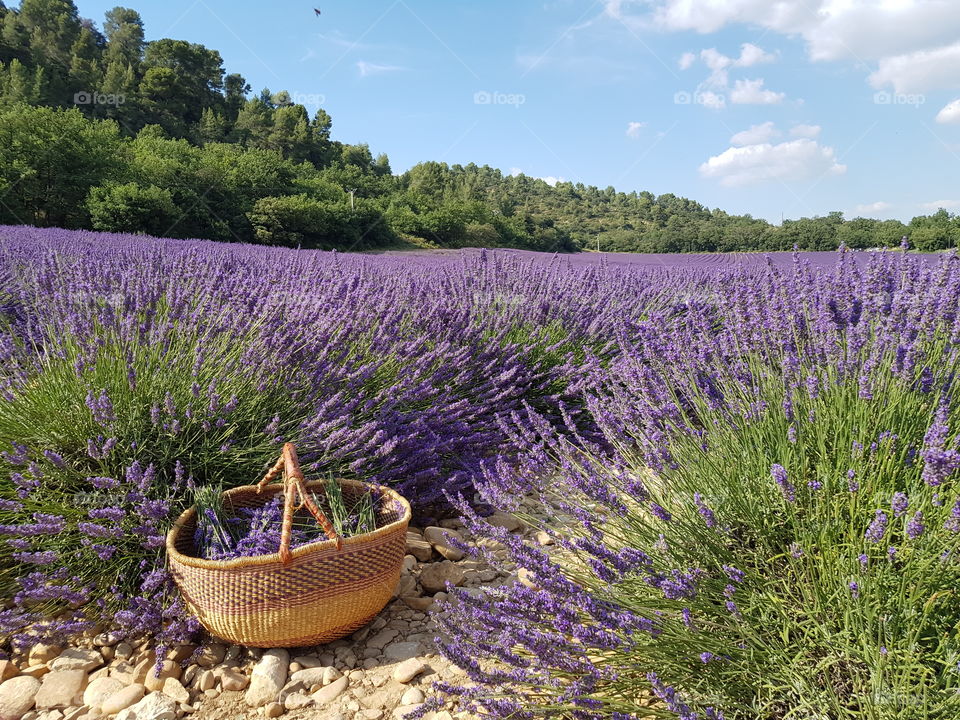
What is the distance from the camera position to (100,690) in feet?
5.22

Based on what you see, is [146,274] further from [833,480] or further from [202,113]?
[202,113]

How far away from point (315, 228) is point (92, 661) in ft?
61.7

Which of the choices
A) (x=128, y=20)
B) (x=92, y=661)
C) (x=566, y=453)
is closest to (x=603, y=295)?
(x=566, y=453)

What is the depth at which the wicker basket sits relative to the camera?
1.57 metres

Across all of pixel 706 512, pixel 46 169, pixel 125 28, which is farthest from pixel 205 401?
pixel 125 28

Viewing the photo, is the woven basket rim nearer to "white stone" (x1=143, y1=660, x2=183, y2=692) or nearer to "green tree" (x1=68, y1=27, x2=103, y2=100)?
"white stone" (x1=143, y1=660, x2=183, y2=692)

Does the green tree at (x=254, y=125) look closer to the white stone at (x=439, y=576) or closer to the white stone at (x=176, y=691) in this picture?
the white stone at (x=439, y=576)

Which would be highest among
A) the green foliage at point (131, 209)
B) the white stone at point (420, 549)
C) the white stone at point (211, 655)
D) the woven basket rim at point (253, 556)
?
the green foliage at point (131, 209)

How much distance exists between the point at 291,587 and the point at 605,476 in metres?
0.91

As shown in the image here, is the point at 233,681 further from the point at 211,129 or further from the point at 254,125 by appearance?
the point at 254,125

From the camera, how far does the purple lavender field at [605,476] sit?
116 cm

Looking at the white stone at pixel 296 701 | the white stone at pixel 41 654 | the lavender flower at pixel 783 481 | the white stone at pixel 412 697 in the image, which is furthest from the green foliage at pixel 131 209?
the lavender flower at pixel 783 481

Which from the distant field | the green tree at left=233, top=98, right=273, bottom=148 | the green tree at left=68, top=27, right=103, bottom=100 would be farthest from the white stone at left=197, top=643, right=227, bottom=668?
the green tree at left=68, top=27, right=103, bottom=100

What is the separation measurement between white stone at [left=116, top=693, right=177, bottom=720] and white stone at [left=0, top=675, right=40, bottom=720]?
0.86 ft
